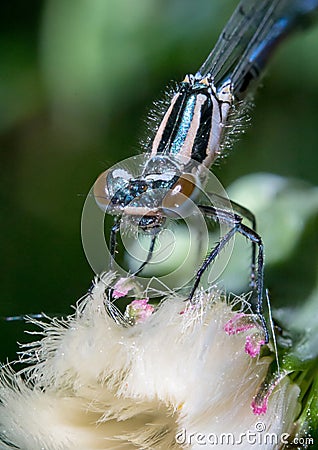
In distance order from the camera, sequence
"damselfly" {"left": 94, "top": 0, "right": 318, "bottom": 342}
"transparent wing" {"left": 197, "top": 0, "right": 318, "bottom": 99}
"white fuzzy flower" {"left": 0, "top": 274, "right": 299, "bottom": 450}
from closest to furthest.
Result: "white fuzzy flower" {"left": 0, "top": 274, "right": 299, "bottom": 450}
"damselfly" {"left": 94, "top": 0, "right": 318, "bottom": 342}
"transparent wing" {"left": 197, "top": 0, "right": 318, "bottom": 99}

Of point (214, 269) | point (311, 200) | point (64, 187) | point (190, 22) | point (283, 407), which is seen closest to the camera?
point (283, 407)

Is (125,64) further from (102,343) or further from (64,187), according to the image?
(102,343)

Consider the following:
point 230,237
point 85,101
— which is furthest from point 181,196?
point 85,101

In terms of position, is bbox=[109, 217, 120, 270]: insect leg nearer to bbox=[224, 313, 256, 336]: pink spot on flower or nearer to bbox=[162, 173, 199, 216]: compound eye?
bbox=[162, 173, 199, 216]: compound eye

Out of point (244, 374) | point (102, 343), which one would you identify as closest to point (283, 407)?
point (244, 374)

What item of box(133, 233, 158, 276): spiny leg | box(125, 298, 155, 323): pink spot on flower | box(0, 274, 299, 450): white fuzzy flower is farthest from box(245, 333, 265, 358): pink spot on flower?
box(133, 233, 158, 276): spiny leg

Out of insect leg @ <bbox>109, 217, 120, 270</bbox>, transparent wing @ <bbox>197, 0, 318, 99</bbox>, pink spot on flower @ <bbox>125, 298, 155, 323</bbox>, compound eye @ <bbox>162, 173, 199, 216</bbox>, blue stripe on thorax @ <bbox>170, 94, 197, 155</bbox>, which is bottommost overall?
pink spot on flower @ <bbox>125, 298, 155, 323</bbox>
